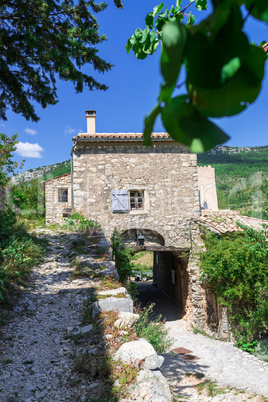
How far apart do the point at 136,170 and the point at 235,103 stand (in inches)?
378

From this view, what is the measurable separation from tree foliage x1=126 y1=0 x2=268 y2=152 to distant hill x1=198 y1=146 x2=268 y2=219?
6.34m

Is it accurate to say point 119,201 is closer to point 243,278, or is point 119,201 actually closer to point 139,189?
point 139,189

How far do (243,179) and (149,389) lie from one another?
13.9 m

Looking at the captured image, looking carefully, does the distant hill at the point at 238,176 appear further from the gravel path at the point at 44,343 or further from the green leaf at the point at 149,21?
the green leaf at the point at 149,21

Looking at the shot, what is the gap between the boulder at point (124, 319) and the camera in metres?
3.60

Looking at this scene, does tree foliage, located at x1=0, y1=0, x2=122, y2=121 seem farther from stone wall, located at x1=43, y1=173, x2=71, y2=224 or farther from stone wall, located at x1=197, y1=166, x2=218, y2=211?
stone wall, located at x1=197, y1=166, x2=218, y2=211

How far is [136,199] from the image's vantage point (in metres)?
9.88

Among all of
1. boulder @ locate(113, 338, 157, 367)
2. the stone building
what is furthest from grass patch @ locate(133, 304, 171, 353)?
the stone building

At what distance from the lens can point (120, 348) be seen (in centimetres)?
312

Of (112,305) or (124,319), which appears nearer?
(124,319)

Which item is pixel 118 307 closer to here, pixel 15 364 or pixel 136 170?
pixel 15 364

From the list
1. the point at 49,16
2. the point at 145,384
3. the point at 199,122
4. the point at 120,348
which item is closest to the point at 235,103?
the point at 199,122

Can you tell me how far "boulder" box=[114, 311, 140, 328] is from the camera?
3598 mm

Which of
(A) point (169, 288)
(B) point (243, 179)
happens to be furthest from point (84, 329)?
(B) point (243, 179)
